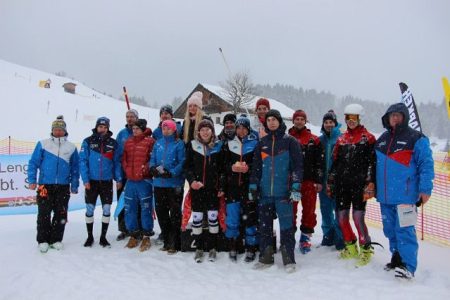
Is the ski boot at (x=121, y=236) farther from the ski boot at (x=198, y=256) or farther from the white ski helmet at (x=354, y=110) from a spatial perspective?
the white ski helmet at (x=354, y=110)

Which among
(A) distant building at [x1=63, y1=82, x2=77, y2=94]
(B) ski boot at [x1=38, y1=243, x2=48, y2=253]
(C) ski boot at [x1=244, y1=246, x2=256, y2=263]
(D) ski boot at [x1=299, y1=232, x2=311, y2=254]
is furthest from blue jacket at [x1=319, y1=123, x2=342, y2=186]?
(A) distant building at [x1=63, y1=82, x2=77, y2=94]

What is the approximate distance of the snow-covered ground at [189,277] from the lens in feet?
13.2

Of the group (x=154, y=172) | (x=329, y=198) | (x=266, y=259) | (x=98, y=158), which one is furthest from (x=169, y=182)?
(x=329, y=198)

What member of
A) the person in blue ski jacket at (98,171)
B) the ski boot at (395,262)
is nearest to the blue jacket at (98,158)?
the person in blue ski jacket at (98,171)

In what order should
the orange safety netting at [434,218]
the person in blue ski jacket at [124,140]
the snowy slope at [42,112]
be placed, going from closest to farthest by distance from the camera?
1. the person in blue ski jacket at [124,140]
2. the orange safety netting at [434,218]
3. the snowy slope at [42,112]

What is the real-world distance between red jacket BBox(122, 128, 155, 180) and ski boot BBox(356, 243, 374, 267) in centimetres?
334

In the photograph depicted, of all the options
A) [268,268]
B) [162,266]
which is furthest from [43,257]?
[268,268]

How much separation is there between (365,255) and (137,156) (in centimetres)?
369

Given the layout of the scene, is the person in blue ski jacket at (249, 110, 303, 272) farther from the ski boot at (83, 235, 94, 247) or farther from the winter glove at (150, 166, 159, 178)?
the ski boot at (83, 235, 94, 247)

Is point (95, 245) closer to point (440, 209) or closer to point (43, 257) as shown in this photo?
point (43, 257)

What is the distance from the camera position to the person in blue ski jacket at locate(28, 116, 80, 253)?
5566 millimetres

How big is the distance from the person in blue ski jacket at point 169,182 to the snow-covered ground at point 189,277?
1.24 feet

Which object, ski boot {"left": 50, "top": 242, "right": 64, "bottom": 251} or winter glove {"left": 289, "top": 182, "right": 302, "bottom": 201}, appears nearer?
winter glove {"left": 289, "top": 182, "right": 302, "bottom": 201}

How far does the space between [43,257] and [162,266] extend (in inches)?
71.7
